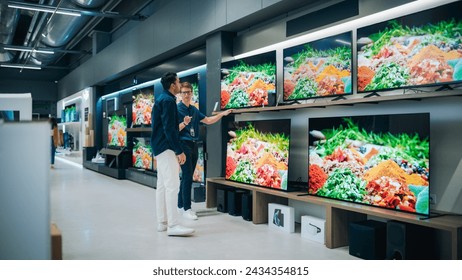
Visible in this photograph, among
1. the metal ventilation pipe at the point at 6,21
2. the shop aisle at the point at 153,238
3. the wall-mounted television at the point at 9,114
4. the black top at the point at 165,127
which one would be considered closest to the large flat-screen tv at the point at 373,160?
the shop aisle at the point at 153,238

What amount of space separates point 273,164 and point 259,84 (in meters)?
0.92

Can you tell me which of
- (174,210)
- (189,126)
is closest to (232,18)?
(189,126)

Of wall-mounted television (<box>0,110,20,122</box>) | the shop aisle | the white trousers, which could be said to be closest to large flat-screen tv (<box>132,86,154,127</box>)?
the shop aisle

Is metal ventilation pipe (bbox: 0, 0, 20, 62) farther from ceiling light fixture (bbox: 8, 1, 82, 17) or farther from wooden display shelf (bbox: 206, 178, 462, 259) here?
wooden display shelf (bbox: 206, 178, 462, 259)

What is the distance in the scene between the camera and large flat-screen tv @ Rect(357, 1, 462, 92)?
2.59 m

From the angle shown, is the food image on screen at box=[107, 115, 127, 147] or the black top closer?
the black top

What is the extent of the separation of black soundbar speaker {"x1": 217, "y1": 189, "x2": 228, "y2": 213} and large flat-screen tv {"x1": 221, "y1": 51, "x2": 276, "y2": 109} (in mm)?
991

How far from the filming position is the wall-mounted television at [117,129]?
27.9 feet

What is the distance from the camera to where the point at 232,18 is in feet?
14.9

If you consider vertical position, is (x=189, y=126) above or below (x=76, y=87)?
below

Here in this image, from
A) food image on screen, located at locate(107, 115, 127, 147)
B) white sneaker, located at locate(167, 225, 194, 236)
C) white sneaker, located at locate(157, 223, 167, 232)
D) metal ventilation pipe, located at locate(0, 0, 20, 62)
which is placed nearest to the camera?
white sneaker, located at locate(167, 225, 194, 236)

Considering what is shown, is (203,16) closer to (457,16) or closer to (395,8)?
(395,8)

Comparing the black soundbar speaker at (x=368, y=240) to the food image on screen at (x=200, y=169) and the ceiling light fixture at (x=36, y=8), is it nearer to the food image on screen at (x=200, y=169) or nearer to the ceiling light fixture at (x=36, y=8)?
the food image on screen at (x=200, y=169)

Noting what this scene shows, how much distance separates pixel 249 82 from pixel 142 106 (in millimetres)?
3510
